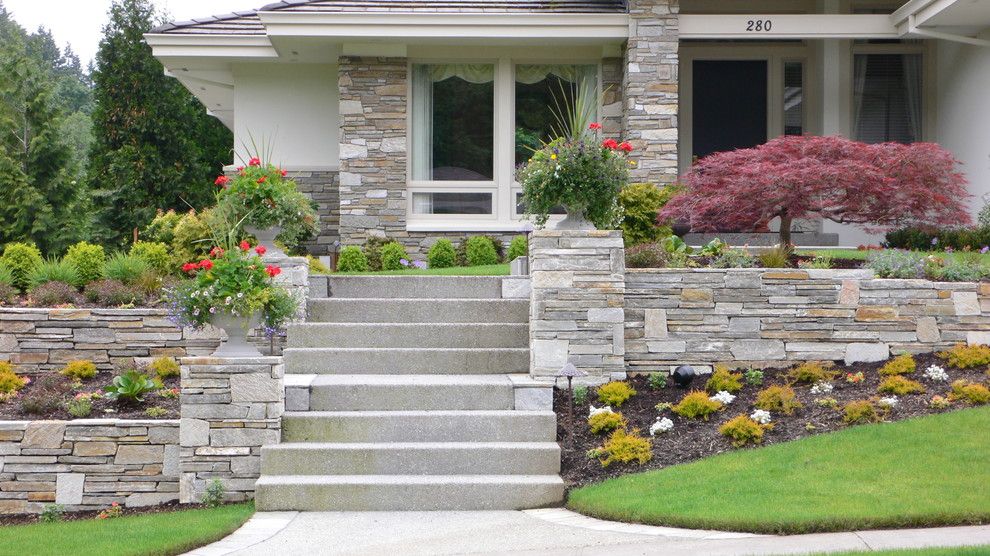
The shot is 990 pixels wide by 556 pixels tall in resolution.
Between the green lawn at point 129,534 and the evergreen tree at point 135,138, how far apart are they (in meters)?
12.5

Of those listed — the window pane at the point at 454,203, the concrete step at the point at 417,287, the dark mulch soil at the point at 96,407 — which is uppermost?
the window pane at the point at 454,203

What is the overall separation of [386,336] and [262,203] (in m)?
1.65

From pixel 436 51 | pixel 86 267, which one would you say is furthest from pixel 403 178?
pixel 86 267

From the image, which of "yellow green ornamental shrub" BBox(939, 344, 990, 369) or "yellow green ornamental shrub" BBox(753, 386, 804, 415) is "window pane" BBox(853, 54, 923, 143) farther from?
"yellow green ornamental shrub" BBox(753, 386, 804, 415)

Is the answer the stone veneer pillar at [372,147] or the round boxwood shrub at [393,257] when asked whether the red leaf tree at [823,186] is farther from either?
the stone veneer pillar at [372,147]

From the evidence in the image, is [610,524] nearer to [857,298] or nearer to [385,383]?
[385,383]

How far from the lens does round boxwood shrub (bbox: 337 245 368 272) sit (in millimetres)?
11984

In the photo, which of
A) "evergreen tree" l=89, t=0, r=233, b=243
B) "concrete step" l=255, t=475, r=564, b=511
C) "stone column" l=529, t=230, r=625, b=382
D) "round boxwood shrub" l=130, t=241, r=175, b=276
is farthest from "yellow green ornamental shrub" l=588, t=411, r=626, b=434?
"evergreen tree" l=89, t=0, r=233, b=243

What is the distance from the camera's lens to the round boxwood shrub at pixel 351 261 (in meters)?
12.0

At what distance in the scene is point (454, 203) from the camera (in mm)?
13555

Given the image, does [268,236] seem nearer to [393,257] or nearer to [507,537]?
[393,257]

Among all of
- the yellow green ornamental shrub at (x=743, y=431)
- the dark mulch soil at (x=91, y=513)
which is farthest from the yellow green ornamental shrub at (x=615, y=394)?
the dark mulch soil at (x=91, y=513)

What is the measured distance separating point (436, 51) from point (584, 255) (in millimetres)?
5913

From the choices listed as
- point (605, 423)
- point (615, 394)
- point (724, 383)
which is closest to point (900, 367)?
point (724, 383)
